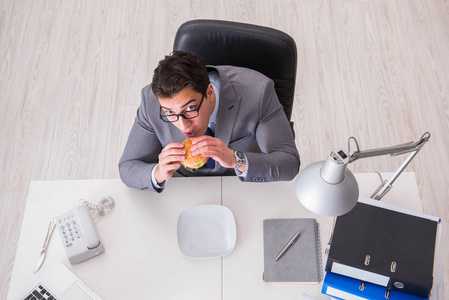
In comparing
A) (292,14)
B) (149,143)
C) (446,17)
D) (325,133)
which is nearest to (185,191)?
(149,143)

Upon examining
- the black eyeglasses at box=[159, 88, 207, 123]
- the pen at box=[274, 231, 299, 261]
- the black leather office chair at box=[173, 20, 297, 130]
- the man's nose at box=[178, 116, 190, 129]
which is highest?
the black leather office chair at box=[173, 20, 297, 130]

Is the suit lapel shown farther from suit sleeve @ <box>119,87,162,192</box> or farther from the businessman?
suit sleeve @ <box>119,87,162,192</box>

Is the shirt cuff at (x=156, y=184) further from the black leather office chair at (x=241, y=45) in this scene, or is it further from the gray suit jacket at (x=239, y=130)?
the black leather office chair at (x=241, y=45)

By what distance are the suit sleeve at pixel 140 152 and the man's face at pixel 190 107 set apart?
0.54 ft

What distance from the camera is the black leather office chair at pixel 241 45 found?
151 centimetres

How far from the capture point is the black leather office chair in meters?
1.51

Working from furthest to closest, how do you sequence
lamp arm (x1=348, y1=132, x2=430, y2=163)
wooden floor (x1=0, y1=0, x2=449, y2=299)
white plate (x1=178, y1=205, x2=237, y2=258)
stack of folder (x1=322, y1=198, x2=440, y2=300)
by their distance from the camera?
wooden floor (x1=0, y1=0, x2=449, y2=299) < white plate (x1=178, y1=205, x2=237, y2=258) < stack of folder (x1=322, y1=198, x2=440, y2=300) < lamp arm (x1=348, y1=132, x2=430, y2=163)

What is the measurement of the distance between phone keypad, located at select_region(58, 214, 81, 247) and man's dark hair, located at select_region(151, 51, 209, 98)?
1.79 ft

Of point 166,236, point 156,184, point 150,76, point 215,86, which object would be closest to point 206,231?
point 166,236

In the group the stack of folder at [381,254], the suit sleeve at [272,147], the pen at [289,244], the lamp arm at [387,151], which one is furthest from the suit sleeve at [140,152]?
the lamp arm at [387,151]

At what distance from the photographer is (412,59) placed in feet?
9.15

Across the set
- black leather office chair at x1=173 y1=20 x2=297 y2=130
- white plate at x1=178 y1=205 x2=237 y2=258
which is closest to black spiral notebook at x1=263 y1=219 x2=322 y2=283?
white plate at x1=178 y1=205 x2=237 y2=258

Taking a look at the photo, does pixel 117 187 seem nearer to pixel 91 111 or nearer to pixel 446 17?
pixel 91 111

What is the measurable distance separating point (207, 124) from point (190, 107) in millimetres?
→ 152
